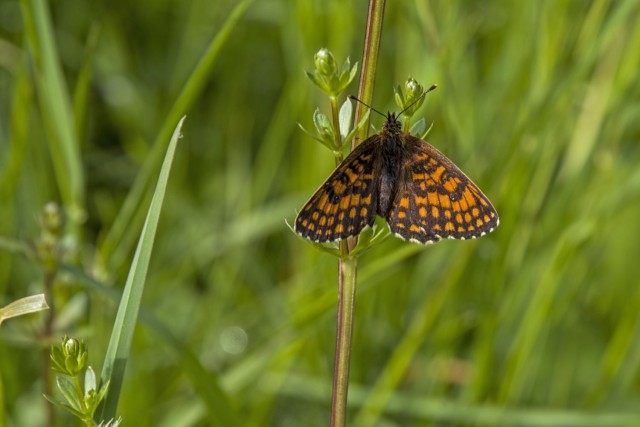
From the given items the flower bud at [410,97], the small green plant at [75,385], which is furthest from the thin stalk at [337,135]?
the small green plant at [75,385]

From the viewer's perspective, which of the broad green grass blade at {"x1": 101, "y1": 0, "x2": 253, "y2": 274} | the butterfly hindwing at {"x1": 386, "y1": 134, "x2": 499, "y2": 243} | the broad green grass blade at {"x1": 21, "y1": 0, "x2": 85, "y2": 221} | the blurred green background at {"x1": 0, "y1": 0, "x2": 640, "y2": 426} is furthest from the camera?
the blurred green background at {"x1": 0, "y1": 0, "x2": 640, "y2": 426}

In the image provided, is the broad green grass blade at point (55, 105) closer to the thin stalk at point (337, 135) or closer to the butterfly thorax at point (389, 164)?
the butterfly thorax at point (389, 164)

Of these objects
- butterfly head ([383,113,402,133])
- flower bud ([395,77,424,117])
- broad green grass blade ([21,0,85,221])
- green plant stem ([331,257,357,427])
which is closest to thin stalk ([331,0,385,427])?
green plant stem ([331,257,357,427])

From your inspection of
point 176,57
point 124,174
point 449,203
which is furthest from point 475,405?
point 176,57

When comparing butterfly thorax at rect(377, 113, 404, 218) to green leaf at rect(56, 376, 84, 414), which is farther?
butterfly thorax at rect(377, 113, 404, 218)

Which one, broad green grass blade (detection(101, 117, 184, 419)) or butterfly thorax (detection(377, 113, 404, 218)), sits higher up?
butterfly thorax (detection(377, 113, 404, 218))

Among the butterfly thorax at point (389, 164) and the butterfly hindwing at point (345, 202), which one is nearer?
the butterfly hindwing at point (345, 202)

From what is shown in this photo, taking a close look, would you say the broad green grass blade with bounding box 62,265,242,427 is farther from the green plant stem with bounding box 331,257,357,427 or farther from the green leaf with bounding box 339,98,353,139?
the green leaf with bounding box 339,98,353,139
